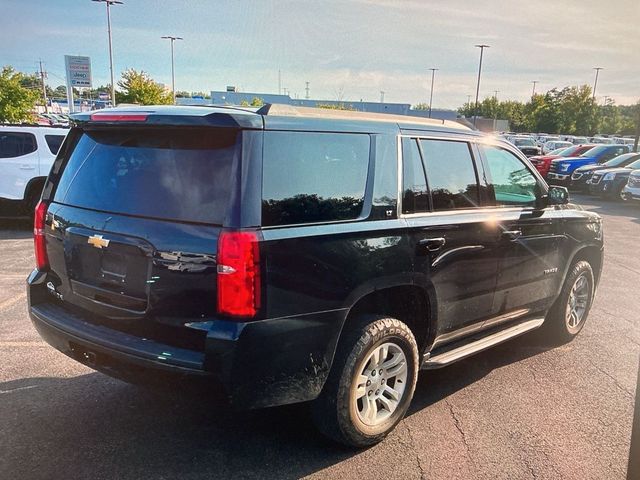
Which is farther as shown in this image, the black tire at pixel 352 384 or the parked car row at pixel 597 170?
the parked car row at pixel 597 170

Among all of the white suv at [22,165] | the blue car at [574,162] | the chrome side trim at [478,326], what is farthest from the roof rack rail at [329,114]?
the blue car at [574,162]

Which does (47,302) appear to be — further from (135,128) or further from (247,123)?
(247,123)

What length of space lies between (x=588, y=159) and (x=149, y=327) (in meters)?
21.5

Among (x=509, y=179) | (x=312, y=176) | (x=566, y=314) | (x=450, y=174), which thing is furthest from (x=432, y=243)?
(x=566, y=314)

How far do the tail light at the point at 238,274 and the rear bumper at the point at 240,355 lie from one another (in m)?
0.08

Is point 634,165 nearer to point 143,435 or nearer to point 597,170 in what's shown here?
point 597,170

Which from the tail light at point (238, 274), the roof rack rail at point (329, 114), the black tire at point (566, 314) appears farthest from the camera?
the black tire at point (566, 314)

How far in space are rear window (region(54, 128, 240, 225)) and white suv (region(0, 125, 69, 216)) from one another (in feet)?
25.0

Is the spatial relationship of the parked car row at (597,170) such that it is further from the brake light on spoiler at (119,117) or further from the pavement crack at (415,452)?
the brake light on spoiler at (119,117)

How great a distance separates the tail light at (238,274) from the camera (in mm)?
2512

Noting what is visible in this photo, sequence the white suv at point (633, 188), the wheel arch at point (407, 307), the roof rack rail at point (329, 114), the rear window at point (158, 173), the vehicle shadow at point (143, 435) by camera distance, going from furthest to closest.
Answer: the white suv at point (633, 188), the wheel arch at point (407, 307), the vehicle shadow at point (143, 435), the roof rack rail at point (329, 114), the rear window at point (158, 173)

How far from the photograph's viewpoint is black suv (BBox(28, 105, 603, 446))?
2.59m

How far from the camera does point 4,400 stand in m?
3.63

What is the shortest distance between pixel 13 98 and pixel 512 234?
24.6m
